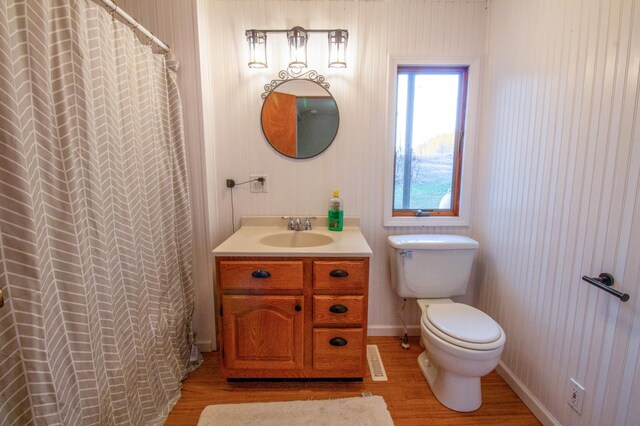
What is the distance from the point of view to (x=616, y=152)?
1.13 metres

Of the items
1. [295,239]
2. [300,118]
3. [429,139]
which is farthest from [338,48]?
[295,239]

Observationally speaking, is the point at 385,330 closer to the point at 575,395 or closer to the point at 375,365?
the point at 375,365

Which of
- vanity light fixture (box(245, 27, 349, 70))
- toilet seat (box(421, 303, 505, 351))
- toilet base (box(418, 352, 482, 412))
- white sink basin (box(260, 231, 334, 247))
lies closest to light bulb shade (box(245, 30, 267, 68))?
vanity light fixture (box(245, 27, 349, 70))

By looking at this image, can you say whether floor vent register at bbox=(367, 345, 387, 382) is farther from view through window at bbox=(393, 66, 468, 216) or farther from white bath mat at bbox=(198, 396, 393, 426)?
view through window at bbox=(393, 66, 468, 216)

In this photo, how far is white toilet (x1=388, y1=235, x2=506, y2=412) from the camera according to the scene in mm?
1437

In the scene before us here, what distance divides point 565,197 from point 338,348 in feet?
4.28

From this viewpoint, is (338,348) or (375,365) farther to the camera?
(375,365)

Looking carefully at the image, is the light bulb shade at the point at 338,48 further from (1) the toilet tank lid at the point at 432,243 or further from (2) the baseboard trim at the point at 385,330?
(2) the baseboard trim at the point at 385,330

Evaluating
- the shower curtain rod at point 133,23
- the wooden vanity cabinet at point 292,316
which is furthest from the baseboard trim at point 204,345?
the shower curtain rod at point 133,23

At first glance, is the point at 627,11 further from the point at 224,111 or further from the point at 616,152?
the point at 224,111

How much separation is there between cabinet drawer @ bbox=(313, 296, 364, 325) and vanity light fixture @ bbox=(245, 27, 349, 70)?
4.50ft

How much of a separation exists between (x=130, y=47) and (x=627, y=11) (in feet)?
6.27

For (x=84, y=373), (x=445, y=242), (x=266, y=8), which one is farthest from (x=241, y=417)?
(x=266, y=8)

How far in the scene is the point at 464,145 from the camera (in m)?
2.06
